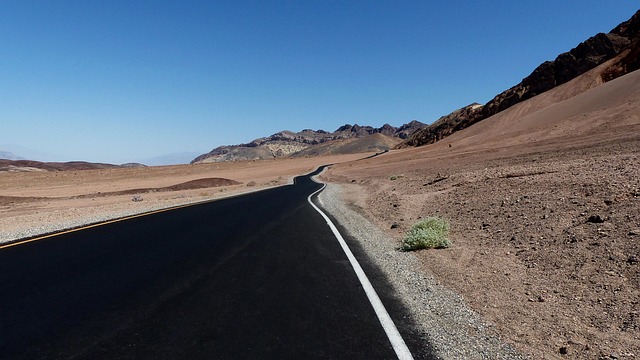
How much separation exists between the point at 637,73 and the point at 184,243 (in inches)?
2422

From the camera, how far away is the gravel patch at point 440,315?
4.31 m

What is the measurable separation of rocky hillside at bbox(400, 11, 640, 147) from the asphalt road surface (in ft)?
264

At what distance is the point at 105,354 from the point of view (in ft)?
13.1

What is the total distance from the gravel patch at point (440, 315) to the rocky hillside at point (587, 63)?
3103 inches

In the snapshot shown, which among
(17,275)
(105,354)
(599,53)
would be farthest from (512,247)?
(599,53)

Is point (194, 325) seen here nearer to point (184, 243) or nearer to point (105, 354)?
point (105, 354)

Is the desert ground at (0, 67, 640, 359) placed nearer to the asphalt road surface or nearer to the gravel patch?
the gravel patch

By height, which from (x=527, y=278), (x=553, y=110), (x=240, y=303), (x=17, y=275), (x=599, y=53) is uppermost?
(x=599, y=53)

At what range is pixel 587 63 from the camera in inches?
3398

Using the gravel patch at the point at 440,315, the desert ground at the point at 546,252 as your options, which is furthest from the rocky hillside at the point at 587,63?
the gravel patch at the point at 440,315

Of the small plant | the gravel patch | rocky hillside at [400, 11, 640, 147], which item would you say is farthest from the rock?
rocky hillside at [400, 11, 640, 147]

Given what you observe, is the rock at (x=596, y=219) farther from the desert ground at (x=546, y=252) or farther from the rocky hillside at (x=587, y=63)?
the rocky hillside at (x=587, y=63)

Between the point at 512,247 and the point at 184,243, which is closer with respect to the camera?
the point at 512,247

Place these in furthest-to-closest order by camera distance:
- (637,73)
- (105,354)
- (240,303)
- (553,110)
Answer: (553,110)
(637,73)
(240,303)
(105,354)
